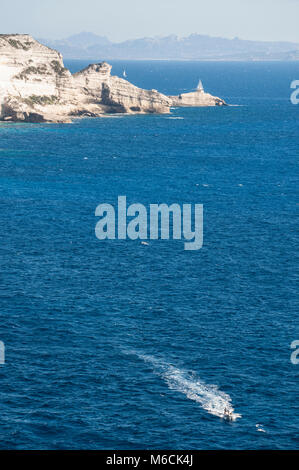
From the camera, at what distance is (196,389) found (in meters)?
79.3

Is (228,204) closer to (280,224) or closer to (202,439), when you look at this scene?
(280,224)

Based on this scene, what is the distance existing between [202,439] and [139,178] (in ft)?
384

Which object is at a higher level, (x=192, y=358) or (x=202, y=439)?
(x=192, y=358)

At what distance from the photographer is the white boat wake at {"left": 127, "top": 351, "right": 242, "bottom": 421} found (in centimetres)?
7625

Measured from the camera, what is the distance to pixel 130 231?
5384 inches

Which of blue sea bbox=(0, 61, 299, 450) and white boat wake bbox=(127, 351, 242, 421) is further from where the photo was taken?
white boat wake bbox=(127, 351, 242, 421)

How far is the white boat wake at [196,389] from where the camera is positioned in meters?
76.2

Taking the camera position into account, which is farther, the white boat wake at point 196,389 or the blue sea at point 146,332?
the white boat wake at point 196,389

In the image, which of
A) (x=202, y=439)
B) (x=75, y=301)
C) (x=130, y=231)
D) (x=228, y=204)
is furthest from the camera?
(x=228, y=204)

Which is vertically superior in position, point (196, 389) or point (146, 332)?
point (146, 332)

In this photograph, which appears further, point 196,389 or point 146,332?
point 146,332
